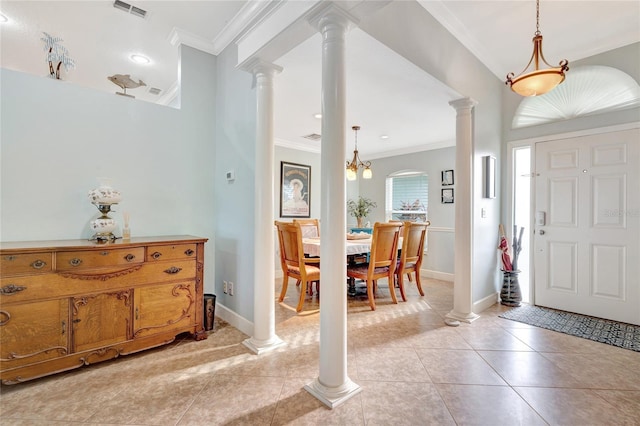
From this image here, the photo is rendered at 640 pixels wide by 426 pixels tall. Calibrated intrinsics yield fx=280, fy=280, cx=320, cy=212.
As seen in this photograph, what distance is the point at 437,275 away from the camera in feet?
16.8

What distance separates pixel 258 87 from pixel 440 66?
168cm

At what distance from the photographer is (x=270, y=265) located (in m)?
2.36

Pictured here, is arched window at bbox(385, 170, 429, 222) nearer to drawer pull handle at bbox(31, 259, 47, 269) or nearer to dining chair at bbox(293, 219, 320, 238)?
dining chair at bbox(293, 219, 320, 238)

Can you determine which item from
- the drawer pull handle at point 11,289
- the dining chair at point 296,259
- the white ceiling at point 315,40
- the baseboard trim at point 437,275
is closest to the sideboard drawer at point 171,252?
the drawer pull handle at point 11,289

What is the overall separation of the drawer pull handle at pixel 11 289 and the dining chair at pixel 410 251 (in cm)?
355

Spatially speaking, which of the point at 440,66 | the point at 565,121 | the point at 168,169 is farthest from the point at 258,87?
the point at 565,121

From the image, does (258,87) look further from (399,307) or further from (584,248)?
(584,248)

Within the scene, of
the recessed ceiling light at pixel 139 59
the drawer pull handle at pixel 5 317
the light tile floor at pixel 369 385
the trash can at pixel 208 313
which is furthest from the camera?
the recessed ceiling light at pixel 139 59

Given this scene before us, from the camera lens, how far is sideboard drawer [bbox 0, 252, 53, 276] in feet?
5.51

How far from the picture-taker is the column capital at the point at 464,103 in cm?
297

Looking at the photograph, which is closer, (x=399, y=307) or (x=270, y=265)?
(x=270, y=265)

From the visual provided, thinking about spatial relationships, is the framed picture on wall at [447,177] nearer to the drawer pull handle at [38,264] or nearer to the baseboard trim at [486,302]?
the baseboard trim at [486,302]

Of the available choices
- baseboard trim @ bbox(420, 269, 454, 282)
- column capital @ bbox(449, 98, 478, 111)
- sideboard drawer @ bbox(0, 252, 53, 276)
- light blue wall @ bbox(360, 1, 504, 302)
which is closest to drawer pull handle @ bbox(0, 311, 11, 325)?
sideboard drawer @ bbox(0, 252, 53, 276)

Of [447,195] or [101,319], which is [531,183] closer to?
[447,195]
